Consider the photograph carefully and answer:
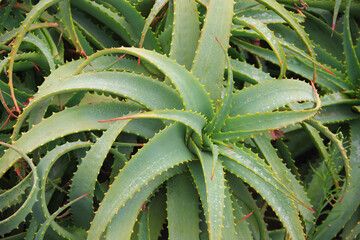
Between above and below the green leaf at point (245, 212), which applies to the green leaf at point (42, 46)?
above

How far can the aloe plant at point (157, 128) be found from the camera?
0.88 m

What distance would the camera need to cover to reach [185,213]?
940 mm

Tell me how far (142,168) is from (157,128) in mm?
190

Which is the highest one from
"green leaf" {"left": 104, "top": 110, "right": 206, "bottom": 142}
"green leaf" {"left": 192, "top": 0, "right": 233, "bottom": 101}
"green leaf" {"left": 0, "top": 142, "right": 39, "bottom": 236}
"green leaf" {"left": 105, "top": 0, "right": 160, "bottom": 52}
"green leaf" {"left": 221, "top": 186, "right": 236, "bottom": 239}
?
"green leaf" {"left": 105, "top": 0, "right": 160, "bottom": 52}

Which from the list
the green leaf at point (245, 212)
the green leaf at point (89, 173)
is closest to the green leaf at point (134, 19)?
the green leaf at point (89, 173)

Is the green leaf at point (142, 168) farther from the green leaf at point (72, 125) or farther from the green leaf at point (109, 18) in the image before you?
the green leaf at point (109, 18)

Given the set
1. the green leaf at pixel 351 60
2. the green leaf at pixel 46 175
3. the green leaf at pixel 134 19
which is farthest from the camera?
the green leaf at pixel 351 60

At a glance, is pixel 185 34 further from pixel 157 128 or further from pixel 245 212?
pixel 245 212

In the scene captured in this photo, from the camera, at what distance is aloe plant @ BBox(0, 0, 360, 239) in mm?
875

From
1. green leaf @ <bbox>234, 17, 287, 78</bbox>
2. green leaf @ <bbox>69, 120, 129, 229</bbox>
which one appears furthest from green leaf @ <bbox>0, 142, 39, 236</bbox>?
green leaf @ <bbox>234, 17, 287, 78</bbox>

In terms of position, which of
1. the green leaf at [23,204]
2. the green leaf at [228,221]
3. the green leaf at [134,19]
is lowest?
the green leaf at [228,221]

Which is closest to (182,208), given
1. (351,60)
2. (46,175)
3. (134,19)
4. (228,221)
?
(228,221)

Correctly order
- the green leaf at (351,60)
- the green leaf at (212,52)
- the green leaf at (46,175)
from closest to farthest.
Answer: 1. the green leaf at (46,175)
2. the green leaf at (212,52)
3. the green leaf at (351,60)

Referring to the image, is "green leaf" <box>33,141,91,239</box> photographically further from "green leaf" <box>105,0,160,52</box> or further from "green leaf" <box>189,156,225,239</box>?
"green leaf" <box>105,0,160,52</box>
